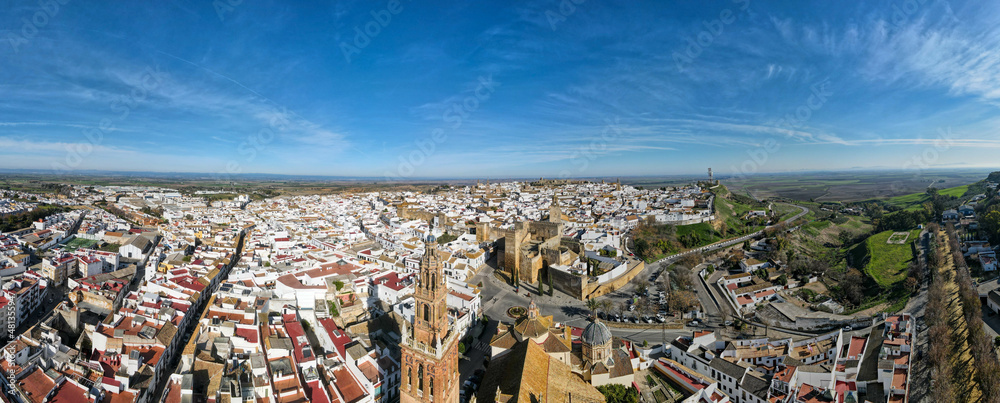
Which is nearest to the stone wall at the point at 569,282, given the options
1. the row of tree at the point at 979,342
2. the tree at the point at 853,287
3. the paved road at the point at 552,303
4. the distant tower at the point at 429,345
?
the paved road at the point at 552,303

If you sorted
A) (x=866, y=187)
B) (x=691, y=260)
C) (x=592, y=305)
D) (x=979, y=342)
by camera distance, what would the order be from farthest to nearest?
(x=866, y=187) → (x=691, y=260) → (x=592, y=305) → (x=979, y=342)

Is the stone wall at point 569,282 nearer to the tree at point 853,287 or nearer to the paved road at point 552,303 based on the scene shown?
the paved road at point 552,303

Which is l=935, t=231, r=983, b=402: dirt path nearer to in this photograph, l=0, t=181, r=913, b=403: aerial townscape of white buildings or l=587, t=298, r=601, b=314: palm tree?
l=0, t=181, r=913, b=403: aerial townscape of white buildings

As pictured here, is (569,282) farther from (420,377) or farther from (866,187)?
(866,187)

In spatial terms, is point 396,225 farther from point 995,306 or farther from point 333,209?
point 995,306

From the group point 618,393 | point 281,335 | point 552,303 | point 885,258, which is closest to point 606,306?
point 552,303

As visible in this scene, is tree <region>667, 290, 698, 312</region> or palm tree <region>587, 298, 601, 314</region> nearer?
palm tree <region>587, 298, 601, 314</region>

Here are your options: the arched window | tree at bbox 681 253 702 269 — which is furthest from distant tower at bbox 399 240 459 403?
tree at bbox 681 253 702 269
